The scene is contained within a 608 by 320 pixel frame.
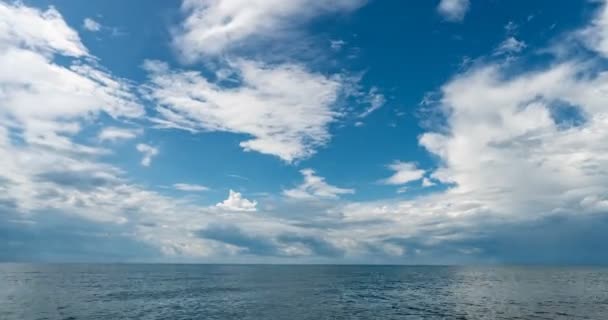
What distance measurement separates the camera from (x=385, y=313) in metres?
68.5

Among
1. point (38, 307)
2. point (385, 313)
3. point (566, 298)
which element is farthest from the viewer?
point (566, 298)

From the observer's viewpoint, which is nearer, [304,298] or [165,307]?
[165,307]

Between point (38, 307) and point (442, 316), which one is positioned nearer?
point (442, 316)

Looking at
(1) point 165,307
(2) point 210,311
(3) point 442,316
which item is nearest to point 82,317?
(1) point 165,307

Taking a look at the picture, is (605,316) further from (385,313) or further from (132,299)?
(132,299)

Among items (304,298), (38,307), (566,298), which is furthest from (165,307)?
(566,298)

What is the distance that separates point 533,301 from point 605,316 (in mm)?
21499

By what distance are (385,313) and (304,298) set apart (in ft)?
87.2

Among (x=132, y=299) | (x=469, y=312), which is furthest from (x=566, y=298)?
(x=132, y=299)

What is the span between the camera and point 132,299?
86.8 meters

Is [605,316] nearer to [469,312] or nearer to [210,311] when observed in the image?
[469,312]

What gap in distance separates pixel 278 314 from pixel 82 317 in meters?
30.2

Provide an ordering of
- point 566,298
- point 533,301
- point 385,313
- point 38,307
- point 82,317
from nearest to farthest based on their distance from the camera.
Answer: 1. point 82,317
2. point 385,313
3. point 38,307
4. point 533,301
5. point 566,298

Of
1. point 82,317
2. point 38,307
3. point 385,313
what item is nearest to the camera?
point 82,317
